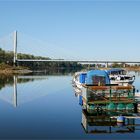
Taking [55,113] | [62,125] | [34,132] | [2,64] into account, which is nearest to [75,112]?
[55,113]

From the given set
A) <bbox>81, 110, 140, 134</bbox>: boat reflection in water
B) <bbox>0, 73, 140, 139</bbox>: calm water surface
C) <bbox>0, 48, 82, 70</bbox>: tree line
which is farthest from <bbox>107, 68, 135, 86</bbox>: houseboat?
<bbox>0, 48, 82, 70</bbox>: tree line

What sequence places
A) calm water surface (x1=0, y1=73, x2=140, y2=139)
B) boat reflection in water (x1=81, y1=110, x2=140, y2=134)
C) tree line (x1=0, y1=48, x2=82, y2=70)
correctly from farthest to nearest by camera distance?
tree line (x1=0, y1=48, x2=82, y2=70) < boat reflection in water (x1=81, y1=110, x2=140, y2=134) < calm water surface (x1=0, y1=73, x2=140, y2=139)

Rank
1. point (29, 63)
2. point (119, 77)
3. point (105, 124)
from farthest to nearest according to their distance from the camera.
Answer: point (29, 63)
point (119, 77)
point (105, 124)

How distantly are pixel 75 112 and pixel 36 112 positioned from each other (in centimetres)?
239

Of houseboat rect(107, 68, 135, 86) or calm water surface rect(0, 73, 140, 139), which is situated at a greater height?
houseboat rect(107, 68, 135, 86)

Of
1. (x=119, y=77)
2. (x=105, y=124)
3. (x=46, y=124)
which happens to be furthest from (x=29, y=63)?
(x=105, y=124)

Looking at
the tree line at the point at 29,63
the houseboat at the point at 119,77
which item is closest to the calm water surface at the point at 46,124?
the houseboat at the point at 119,77

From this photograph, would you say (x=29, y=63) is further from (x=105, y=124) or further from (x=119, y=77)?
(x=105, y=124)

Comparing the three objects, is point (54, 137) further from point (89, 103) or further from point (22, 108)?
point (22, 108)

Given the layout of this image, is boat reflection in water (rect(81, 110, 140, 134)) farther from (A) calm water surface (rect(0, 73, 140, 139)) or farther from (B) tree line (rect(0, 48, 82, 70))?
(B) tree line (rect(0, 48, 82, 70))

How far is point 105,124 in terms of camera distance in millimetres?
18312

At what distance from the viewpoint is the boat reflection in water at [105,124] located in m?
A: 17.0

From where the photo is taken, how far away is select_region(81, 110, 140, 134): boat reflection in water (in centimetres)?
1702

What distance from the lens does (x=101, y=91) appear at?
2367 centimetres
